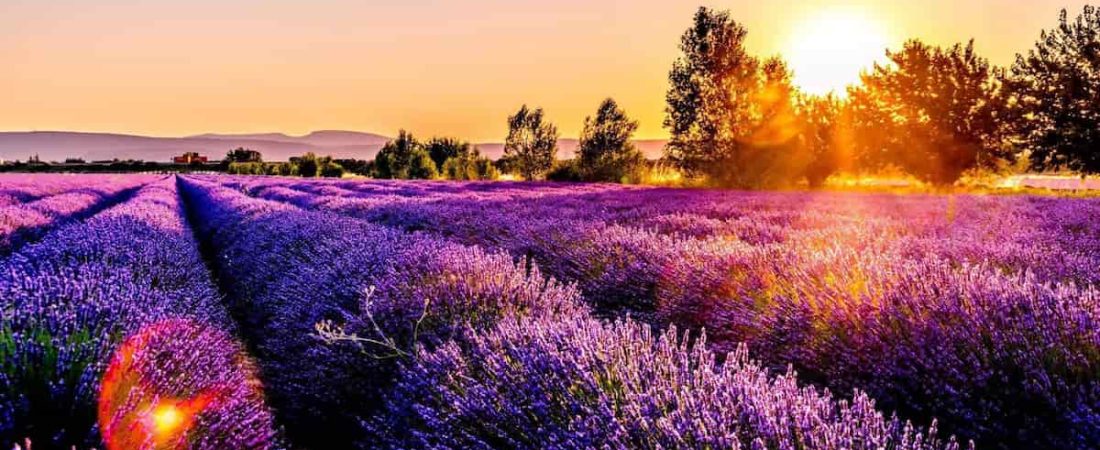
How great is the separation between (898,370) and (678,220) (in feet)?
14.0

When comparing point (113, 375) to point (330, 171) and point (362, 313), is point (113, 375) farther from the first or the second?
point (330, 171)

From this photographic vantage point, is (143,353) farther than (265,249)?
No

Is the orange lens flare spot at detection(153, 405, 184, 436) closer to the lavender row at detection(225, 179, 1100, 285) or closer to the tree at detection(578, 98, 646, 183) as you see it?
the lavender row at detection(225, 179, 1100, 285)

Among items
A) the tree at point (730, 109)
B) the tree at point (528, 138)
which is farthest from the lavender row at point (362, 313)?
the tree at point (528, 138)

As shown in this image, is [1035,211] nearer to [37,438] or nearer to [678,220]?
[678,220]

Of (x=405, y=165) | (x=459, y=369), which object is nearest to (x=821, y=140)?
(x=459, y=369)

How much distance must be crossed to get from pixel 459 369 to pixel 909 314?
156cm

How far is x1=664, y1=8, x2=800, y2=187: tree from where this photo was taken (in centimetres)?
2605

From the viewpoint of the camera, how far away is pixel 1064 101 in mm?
21297

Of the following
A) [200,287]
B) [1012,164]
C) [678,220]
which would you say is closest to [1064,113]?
[1012,164]

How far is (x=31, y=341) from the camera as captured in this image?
1849 mm

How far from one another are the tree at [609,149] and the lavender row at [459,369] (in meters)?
32.1

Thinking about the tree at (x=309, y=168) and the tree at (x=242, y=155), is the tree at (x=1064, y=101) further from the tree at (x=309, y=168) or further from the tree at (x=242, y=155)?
the tree at (x=242, y=155)

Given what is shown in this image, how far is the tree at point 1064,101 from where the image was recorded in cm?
2070
